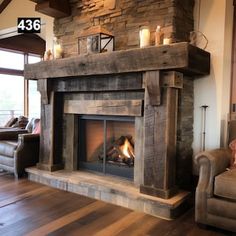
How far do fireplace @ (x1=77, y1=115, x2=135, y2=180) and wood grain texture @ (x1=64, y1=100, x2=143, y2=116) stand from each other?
14 centimetres

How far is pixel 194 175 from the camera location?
327cm

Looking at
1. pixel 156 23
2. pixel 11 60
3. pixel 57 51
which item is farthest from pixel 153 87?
pixel 11 60

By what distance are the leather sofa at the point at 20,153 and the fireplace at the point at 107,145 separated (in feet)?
2.59

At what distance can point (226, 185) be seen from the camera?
2.34m

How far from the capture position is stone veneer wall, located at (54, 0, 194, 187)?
2949mm

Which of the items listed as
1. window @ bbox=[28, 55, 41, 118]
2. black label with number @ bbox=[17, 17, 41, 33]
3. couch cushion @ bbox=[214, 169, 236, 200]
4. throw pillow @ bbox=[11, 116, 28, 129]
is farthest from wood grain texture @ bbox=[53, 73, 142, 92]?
window @ bbox=[28, 55, 41, 118]

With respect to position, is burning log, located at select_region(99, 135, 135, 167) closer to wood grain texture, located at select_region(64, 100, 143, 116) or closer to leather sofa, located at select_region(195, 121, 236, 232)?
wood grain texture, located at select_region(64, 100, 143, 116)

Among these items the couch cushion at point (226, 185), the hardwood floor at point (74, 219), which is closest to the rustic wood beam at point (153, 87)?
the couch cushion at point (226, 185)

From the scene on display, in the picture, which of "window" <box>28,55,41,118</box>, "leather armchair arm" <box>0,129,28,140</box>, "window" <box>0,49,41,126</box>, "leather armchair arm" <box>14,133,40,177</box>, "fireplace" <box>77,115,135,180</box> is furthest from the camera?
"window" <box>28,55,41,118</box>

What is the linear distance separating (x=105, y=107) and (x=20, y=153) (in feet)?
5.00

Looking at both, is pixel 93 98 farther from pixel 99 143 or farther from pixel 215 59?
pixel 215 59

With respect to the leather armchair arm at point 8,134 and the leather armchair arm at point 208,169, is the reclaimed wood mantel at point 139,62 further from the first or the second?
the leather armchair arm at point 8,134

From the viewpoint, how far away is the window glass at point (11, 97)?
25.3ft

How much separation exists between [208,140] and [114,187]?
3.91ft
